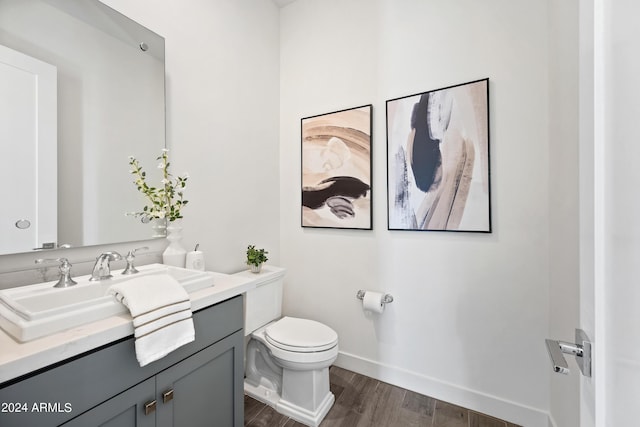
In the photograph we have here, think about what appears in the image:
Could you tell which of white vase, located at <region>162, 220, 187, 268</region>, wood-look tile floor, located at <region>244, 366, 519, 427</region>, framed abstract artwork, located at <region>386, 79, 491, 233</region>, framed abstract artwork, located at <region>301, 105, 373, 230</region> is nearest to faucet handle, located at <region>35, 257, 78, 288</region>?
white vase, located at <region>162, 220, 187, 268</region>

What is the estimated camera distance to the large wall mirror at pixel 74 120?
0.99 meters

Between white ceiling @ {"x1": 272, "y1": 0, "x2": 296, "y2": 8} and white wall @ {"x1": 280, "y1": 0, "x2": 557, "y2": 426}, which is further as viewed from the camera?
white ceiling @ {"x1": 272, "y1": 0, "x2": 296, "y2": 8}

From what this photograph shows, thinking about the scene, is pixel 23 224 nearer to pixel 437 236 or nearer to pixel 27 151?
pixel 27 151

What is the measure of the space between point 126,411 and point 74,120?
3.79 ft

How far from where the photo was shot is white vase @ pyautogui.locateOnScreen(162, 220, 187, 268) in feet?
4.58

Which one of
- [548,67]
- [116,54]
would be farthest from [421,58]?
[116,54]

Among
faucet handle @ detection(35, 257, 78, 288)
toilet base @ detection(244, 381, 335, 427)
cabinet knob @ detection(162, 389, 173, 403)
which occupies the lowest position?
toilet base @ detection(244, 381, 335, 427)

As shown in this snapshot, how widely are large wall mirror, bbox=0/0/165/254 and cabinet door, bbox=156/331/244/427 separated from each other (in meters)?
0.70

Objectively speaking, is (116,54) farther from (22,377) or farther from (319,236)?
(319,236)

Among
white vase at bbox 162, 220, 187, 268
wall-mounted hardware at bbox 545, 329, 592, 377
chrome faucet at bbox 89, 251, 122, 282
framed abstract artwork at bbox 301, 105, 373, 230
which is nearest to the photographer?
wall-mounted hardware at bbox 545, 329, 592, 377

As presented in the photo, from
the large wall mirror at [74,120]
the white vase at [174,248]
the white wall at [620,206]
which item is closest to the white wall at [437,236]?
the white vase at [174,248]

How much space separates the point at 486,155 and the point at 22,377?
205 centimetres

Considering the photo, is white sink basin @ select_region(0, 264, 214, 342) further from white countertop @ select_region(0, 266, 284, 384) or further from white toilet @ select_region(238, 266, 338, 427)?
white toilet @ select_region(238, 266, 338, 427)

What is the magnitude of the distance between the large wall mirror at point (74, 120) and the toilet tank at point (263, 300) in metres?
0.66
